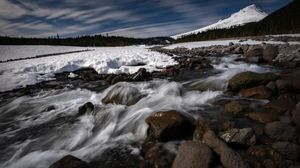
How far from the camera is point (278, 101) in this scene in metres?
5.91

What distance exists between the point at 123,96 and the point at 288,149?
17.6ft

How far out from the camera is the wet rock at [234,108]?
5851mm

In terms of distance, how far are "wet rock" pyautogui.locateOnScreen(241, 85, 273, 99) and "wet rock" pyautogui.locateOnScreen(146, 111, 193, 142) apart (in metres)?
2.79

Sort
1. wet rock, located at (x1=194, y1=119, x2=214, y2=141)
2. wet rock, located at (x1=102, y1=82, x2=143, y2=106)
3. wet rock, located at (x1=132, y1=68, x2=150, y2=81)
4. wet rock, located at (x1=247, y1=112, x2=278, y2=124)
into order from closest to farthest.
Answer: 1. wet rock, located at (x1=194, y1=119, x2=214, y2=141)
2. wet rock, located at (x1=247, y1=112, x2=278, y2=124)
3. wet rock, located at (x1=102, y1=82, x2=143, y2=106)
4. wet rock, located at (x1=132, y1=68, x2=150, y2=81)

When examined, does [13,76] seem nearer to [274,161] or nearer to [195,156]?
[195,156]

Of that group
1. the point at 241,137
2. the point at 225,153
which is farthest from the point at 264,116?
the point at 225,153

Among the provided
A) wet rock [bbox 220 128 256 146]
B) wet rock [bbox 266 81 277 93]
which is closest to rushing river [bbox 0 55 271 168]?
wet rock [bbox 266 81 277 93]

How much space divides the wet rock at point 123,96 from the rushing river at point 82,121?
44 mm

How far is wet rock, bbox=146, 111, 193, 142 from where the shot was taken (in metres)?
4.84

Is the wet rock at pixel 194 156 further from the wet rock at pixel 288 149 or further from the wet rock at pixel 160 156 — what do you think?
the wet rock at pixel 288 149

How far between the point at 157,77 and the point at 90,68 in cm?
753

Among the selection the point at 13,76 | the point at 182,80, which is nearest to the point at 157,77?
the point at 182,80

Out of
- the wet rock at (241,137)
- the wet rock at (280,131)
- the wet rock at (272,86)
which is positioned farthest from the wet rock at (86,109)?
the wet rock at (272,86)

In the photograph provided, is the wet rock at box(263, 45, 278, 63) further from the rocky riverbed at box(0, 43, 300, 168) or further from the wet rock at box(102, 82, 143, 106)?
the wet rock at box(102, 82, 143, 106)
